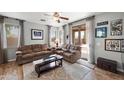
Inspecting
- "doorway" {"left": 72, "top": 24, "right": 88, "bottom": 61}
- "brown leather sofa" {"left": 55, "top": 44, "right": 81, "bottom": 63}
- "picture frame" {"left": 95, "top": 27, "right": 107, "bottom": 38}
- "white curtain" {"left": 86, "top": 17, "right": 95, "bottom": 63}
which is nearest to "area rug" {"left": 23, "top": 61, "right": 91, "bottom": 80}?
"brown leather sofa" {"left": 55, "top": 44, "right": 81, "bottom": 63}

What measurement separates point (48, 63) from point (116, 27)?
63.1 inches

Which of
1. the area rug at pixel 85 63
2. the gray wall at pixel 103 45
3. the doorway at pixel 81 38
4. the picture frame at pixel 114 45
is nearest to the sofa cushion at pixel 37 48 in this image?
the doorway at pixel 81 38

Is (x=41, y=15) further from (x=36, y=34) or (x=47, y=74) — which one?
(x=47, y=74)

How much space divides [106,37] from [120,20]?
0.37 meters

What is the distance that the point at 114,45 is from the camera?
172 centimetres

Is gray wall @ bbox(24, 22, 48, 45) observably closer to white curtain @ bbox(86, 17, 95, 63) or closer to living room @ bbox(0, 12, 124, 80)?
living room @ bbox(0, 12, 124, 80)

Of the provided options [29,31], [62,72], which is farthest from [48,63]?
[29,31]

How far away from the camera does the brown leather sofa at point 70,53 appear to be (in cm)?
198

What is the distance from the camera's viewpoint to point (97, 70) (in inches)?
72.3

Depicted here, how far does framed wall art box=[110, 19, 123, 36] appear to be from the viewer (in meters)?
1.59

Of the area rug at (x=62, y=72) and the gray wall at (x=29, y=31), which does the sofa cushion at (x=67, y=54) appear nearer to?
the area rug at (x=62, y=72)

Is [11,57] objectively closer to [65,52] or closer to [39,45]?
[39,45]
